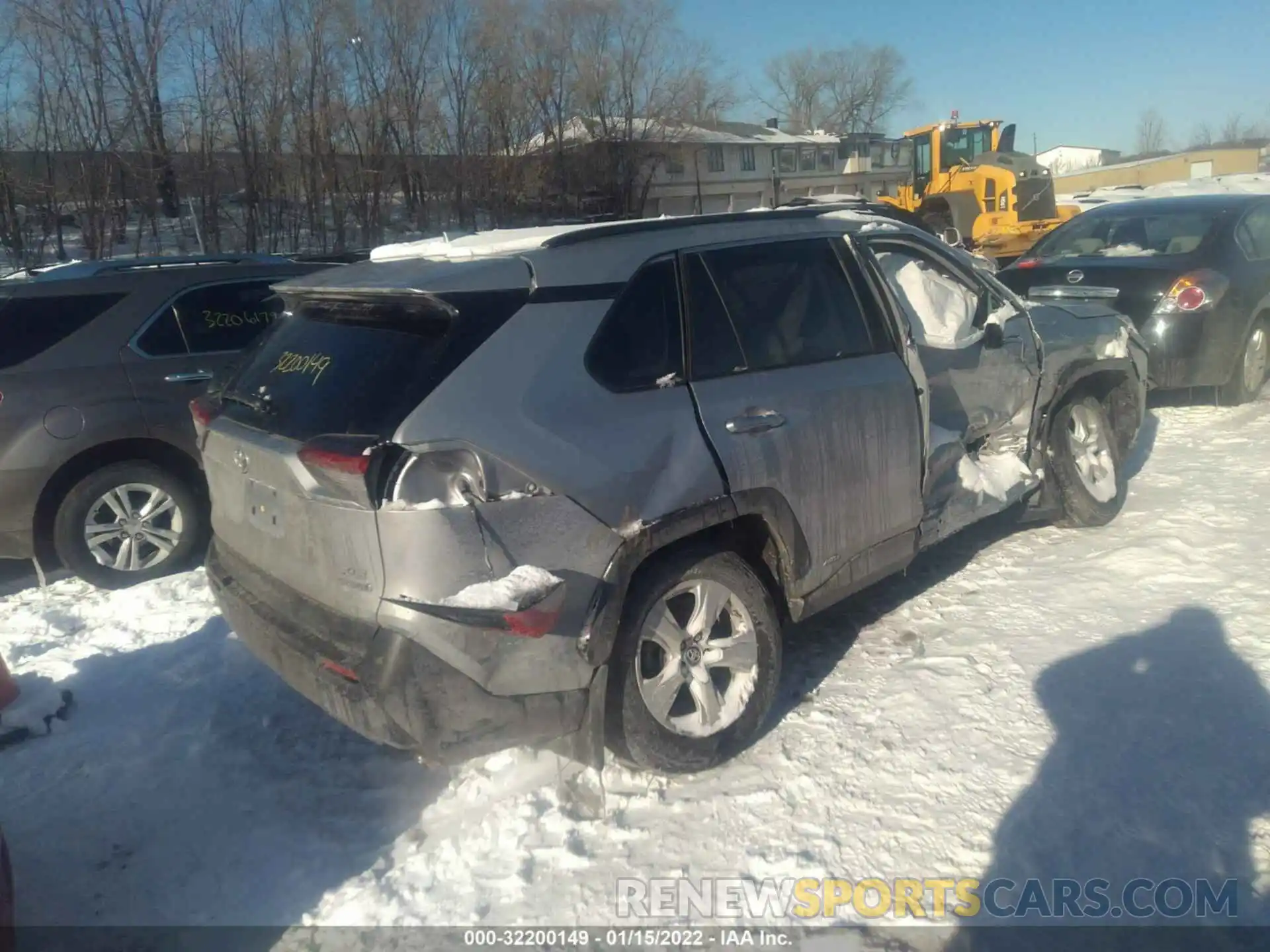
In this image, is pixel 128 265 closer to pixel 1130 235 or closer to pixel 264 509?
pixel 264 509

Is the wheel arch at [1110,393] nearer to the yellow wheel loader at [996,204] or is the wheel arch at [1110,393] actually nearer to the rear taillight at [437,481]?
the rear taillight at [437,481]

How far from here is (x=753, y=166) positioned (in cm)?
5166

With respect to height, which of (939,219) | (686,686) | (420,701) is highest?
(939,219)

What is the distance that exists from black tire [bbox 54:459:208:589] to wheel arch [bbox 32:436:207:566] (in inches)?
1.0

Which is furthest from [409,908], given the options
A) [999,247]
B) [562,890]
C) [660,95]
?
[660,95]

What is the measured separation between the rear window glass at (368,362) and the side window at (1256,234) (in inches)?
283

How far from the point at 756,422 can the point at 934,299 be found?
2.35m

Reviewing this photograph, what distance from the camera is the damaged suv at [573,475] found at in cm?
281

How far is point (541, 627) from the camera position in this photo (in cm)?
288

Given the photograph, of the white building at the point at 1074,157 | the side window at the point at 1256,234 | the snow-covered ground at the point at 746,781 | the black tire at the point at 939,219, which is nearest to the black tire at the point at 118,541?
the snow-covered ground at the point at 746,781

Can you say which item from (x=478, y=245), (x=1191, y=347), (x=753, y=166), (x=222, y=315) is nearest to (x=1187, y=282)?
(x=1191, y=347)

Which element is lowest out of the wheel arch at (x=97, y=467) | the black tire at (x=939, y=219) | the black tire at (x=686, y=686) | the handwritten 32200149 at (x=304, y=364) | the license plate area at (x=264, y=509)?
the black tire at (x=686, y=686)

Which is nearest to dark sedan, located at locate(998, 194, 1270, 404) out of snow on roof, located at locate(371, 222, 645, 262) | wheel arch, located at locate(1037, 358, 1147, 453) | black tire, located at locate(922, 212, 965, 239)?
wheel arch, located at locate(1037, 358, 1147, 453)

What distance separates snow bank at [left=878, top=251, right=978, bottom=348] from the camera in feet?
16.4
